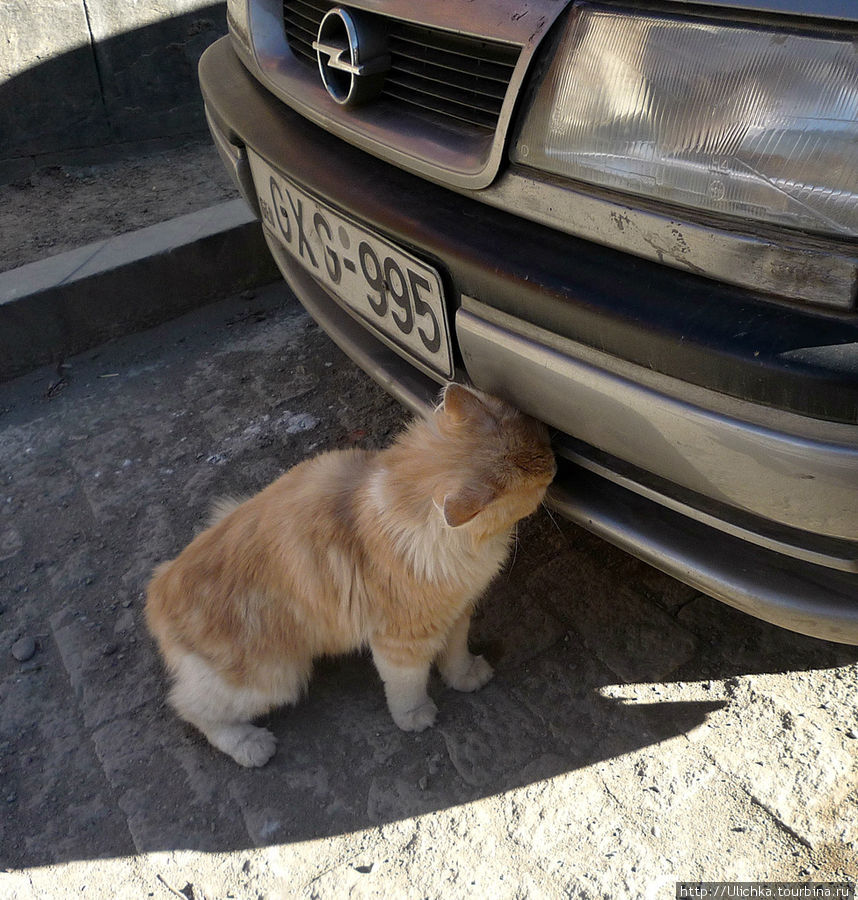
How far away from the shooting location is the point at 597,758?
197 centimetres

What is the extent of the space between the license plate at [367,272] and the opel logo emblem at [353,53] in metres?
0.28

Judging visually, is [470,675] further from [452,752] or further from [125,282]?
[125,282]

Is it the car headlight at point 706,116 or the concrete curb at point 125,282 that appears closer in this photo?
the car headlight at point 706,116

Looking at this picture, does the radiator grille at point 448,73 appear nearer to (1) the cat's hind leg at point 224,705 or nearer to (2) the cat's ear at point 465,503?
(2) the cat's ear at point 465,503

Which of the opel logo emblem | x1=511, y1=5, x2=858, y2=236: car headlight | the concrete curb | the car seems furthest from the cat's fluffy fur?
the concrete curb

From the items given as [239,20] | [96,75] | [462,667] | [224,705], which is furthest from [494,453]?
[96,75]

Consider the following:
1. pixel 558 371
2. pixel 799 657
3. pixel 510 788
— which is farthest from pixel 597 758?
pixel 558 371

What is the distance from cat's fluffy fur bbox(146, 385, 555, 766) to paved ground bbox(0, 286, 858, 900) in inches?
5.4

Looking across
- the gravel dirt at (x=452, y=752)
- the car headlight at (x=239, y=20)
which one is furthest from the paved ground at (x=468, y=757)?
the car headlight at (x=239, y=20)

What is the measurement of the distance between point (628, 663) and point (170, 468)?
1801 millimetres

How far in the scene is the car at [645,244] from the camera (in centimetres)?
121

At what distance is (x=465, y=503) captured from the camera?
5.34 ft

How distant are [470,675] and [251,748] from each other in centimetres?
60

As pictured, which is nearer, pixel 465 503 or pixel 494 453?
pixel 465 503
